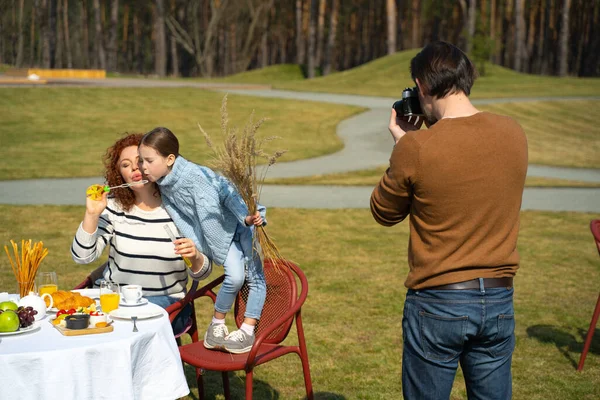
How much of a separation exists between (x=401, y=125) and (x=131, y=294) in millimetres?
1577

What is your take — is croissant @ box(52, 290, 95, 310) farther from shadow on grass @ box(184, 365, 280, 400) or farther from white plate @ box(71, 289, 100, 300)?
shadow on grass @ box(184, 365, 280, 400)

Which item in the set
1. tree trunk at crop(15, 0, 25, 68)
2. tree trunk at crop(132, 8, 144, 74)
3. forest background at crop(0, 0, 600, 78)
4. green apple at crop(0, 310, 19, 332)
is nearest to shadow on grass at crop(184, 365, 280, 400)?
green apple at crop(0, 310, 19, 332)

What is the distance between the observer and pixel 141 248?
4496 millimetres

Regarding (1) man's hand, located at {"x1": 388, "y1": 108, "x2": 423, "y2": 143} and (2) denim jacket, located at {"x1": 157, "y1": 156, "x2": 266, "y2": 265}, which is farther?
(2) denim jacket, located at {"x1": 157, "y1": 156, "x2": 266, "y2": 265}

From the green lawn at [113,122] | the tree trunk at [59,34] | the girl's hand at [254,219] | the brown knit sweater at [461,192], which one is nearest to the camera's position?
the brown knit sweater at [461,192]

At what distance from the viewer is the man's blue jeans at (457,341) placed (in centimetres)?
282

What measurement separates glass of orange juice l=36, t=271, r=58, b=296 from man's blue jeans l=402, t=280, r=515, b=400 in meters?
1.82

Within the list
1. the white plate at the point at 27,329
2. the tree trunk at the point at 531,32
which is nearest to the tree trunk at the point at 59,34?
the tree trunk at the point at 531,32

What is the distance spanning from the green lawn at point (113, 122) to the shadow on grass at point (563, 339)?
455 inches

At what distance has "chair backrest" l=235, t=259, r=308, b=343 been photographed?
4504 mm

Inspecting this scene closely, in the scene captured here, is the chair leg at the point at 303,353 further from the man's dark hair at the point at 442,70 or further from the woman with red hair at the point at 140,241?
the man's dark hair at the point at 442,70

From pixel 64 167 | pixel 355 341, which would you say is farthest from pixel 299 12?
pixel 355 341

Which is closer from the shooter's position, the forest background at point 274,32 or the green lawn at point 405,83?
the green lawn at point 405,83

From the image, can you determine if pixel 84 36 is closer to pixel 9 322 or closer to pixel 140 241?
pixel 140 241
